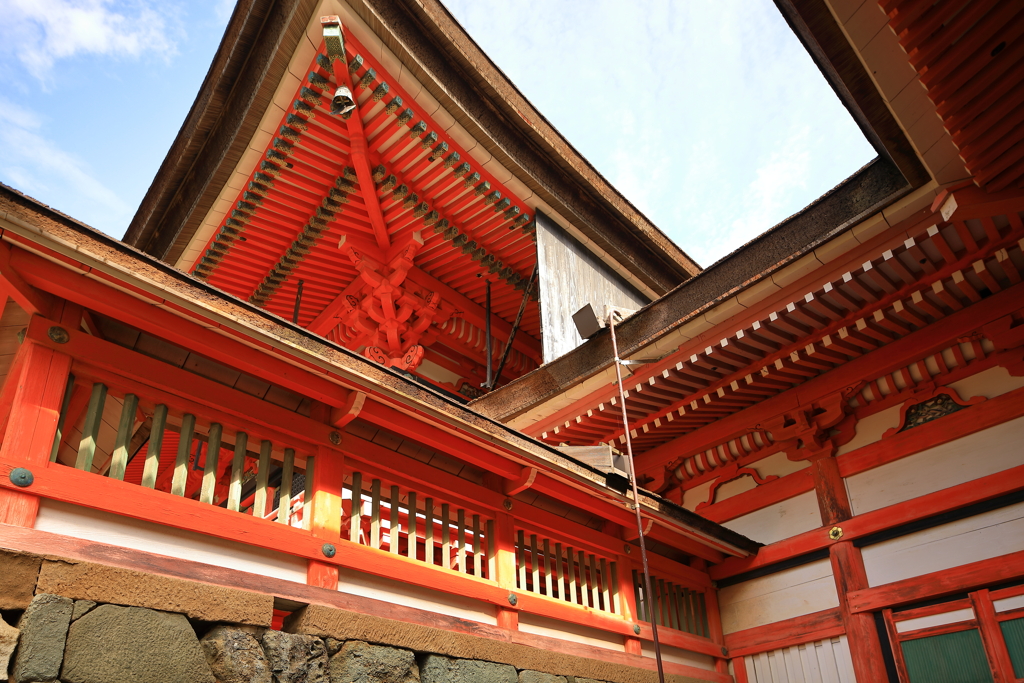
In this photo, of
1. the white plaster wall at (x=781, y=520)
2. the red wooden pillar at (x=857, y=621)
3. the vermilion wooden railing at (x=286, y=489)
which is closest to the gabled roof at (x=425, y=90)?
the vermilion wooden railing at (x=286, y=489)

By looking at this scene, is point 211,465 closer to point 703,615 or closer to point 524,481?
point 524,481

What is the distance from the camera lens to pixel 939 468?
598cm

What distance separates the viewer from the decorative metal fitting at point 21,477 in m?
3.10

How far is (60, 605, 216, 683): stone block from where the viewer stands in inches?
117

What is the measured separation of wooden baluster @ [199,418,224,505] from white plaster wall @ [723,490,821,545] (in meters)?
4.98

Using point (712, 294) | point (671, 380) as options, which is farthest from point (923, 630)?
point (712, 294)

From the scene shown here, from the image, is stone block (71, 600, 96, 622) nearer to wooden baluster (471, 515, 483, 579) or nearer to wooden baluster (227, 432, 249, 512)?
wooden baluster (227, 432, 249, 512)

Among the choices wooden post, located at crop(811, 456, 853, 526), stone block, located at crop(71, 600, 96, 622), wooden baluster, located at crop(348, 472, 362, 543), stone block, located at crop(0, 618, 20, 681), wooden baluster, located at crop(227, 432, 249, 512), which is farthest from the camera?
wooden post, located at crop(811, 456, 853, 526)

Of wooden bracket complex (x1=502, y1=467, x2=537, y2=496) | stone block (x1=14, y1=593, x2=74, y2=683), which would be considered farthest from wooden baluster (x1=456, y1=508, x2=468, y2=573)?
stone block (x1=14, y1=593, x2=74, y2=683)

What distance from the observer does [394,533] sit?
4.52 metres

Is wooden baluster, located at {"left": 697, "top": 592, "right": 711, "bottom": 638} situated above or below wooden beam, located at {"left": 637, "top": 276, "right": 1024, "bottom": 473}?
below

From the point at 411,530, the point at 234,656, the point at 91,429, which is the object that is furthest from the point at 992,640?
the point at 91,429

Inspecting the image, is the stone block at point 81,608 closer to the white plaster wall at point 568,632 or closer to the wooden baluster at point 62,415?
the wooden baluster at point 62,415

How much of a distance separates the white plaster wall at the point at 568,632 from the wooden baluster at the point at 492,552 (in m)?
0.33
